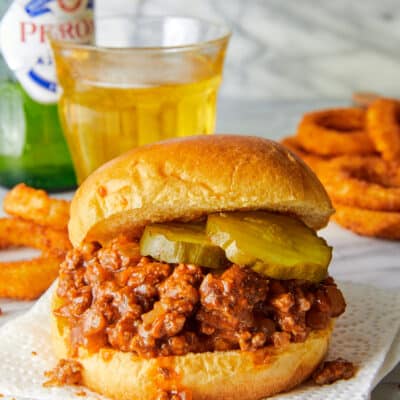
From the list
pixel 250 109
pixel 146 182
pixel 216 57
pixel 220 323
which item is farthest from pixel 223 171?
pixel 250 109

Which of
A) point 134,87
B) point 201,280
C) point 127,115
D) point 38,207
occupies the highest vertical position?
point 201,280

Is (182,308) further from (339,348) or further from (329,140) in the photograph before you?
(329,140)

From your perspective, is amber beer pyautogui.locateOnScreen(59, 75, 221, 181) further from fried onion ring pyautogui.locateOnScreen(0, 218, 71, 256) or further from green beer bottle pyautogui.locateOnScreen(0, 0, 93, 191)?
fried onion ring pyautogui.locateOnScreen(0, 218, 71, 256)

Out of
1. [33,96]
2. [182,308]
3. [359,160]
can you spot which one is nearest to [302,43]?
[359,160]

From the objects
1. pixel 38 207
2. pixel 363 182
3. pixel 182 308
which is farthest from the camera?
pixel 363 182

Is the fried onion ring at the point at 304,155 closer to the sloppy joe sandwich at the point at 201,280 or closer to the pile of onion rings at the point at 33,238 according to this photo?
the pile of onion rings at the point at 33,238

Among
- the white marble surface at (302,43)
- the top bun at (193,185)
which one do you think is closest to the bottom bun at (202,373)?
the top bun at (193,185)
